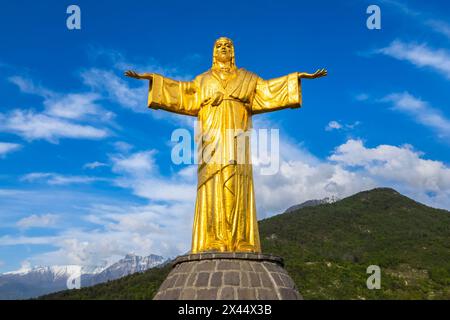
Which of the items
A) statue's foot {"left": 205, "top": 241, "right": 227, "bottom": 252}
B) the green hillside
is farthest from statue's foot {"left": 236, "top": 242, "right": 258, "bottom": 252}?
the green hillside

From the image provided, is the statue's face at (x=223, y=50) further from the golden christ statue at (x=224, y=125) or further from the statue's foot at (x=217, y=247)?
the statue's foot at (x=217, y=247)

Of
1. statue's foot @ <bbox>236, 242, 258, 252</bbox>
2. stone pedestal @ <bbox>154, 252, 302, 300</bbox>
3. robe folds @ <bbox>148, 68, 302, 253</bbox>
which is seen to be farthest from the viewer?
robe folds @ <bbox>148, 68, 302, 253</bbox>

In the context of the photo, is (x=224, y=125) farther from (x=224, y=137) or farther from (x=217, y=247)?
(x=217, y=247)

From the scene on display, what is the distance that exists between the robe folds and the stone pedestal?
60cm

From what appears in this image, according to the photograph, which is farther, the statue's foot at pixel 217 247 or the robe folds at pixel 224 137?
the robe folds at pixel 224 137

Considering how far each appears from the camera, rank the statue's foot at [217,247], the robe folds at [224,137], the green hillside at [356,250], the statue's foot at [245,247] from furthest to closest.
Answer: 1. the green hillside at [356,250]
2. the robe folds at [224,137]
3. the statue's foot at [245,247]
4. the statue's foot at [217,247]

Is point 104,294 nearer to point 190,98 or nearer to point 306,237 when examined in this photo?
point 306,237

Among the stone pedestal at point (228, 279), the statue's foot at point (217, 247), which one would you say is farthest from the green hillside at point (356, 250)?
the stone pedestal at point (228, 279)

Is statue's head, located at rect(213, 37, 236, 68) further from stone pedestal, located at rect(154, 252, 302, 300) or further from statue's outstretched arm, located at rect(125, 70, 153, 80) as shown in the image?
stone pedestal, located at rect(154, 252, 302, 300)

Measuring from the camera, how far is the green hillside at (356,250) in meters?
29.4

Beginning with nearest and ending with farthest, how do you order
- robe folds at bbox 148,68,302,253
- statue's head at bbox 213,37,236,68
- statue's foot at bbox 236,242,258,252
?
statue's foot at bbox 236,242,258,252, robe folds at bbox 148,68,302,253, statue's head at bbox 213,37,236,68

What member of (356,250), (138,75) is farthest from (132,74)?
(356,250)

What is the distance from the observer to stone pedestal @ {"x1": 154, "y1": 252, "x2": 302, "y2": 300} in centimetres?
789

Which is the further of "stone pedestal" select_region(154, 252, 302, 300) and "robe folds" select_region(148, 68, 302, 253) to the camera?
"robe folds" select_region(148, 68, 302, 253)
